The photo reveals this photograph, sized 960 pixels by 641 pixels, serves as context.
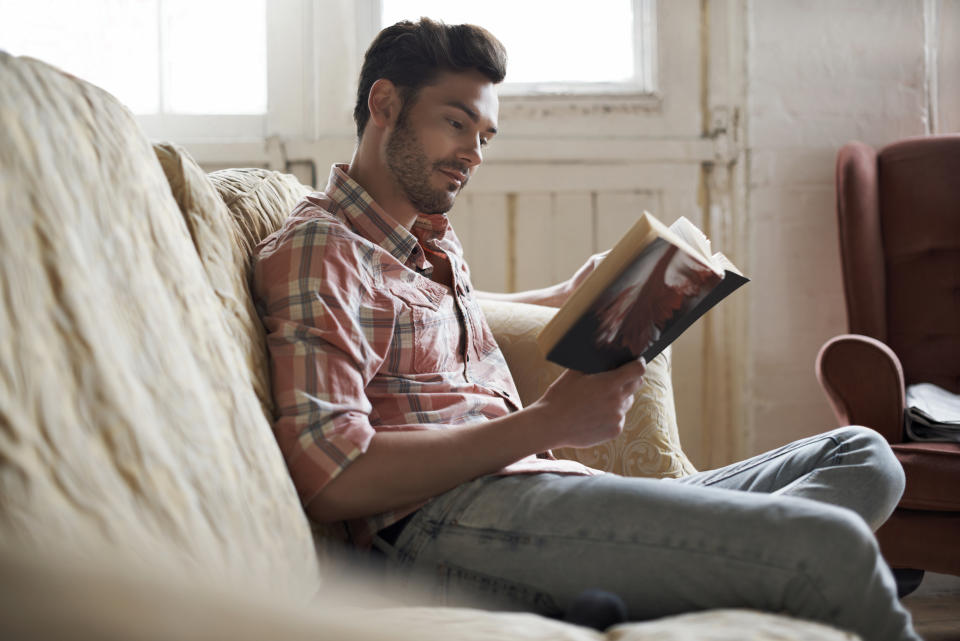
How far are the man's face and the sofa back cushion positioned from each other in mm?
430

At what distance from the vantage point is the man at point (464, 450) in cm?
76

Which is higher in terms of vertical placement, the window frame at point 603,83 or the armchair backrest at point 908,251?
the window frame at point 603,83

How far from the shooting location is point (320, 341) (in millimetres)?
919

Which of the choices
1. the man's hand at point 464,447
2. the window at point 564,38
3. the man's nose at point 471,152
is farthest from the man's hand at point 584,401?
the window at point 564,38

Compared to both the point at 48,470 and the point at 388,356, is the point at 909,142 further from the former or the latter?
the point at 48,470

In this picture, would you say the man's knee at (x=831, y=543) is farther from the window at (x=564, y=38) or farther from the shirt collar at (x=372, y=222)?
the window at (x=564, y=38)

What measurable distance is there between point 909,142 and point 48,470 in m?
2.20

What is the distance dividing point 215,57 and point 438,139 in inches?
55.0

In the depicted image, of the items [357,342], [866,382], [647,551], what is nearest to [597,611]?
[647,551]

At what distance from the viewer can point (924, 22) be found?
230cm

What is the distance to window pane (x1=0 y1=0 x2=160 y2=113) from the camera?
228 centimetres

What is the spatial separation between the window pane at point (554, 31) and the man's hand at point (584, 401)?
161cm

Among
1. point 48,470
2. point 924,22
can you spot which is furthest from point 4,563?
point 924,22

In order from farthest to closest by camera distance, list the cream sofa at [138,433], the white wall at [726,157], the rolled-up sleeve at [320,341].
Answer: the white wall at [726,157] → the rolled-up sleeve at [320,341] → the cream sofa at [138,433]
